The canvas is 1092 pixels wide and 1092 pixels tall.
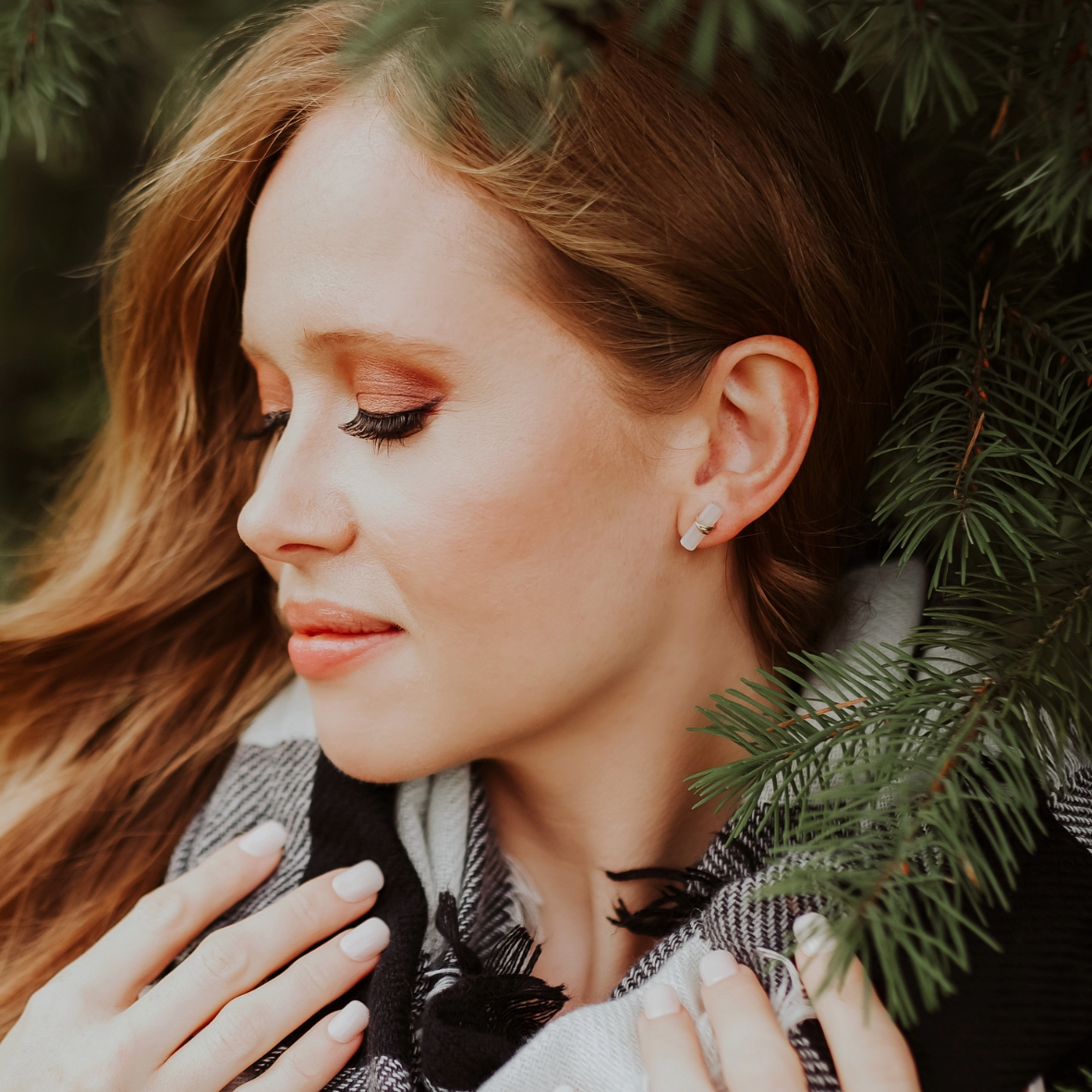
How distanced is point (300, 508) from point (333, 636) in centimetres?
16

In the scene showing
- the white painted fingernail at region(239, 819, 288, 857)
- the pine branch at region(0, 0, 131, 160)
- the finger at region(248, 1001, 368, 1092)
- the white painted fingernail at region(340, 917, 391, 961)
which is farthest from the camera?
the white painted fingernail at region(239, 819, 288, 857)

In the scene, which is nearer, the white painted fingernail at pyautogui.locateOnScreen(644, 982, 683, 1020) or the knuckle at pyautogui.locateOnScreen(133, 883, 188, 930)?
the white painted fingernail at pyautogui.locateOnScreen(644, 982, 683, 1020)

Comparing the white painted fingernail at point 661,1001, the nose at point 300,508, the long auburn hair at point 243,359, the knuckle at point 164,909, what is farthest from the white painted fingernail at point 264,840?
the white painted fingernail at point 661,1001

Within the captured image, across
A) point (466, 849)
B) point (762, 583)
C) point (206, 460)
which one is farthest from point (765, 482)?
point (206, 460)

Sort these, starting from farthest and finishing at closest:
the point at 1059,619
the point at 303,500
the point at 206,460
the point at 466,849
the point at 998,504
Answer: the point at 206,460 < the point at 466,849 < the point at 303,500 < the point at 998,504 < the point at 1059,619

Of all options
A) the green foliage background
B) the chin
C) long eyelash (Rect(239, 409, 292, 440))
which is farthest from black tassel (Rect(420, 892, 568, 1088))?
the green foliage background

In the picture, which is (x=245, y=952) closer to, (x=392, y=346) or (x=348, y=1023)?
(x=348, y=1023)

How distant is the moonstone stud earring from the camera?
114 cm

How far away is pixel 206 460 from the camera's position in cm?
157

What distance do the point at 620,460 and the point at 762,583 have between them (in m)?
0.30

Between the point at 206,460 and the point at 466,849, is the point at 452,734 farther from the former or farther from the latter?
the point at 206,460

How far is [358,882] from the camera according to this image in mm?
1265

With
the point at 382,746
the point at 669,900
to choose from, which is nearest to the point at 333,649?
the point at 382,746

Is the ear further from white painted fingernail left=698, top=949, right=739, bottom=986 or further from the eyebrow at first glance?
white painted fingernail left=698, top=949, right=739, bottom=986
